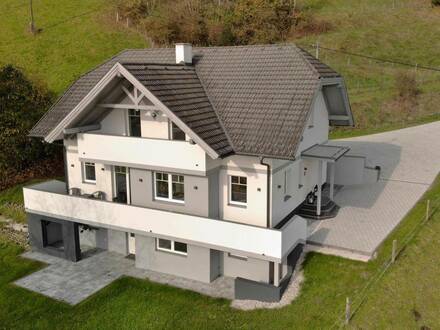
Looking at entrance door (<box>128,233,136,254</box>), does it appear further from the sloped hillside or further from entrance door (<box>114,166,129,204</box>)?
the sloped hillside

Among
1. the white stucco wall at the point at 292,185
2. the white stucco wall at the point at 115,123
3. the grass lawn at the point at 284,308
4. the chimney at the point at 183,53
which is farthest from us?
the chimney at the point at 183,53

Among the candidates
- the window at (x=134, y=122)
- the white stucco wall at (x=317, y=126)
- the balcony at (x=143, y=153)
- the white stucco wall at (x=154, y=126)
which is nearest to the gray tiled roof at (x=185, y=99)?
the balcony at (x=143, y=153)

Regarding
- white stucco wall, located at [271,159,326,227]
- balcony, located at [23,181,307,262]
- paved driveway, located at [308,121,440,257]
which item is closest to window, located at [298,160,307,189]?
white stucco wall, located at [271,159,326,227]

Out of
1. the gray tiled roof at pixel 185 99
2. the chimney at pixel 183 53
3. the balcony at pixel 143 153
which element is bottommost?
the balcony at pixel 143 153

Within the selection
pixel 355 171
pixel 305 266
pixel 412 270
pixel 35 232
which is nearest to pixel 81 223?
pixel 35 232

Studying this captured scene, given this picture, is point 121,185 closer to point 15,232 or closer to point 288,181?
point 15,232

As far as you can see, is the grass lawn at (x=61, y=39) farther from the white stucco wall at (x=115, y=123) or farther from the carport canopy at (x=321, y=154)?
the carport canopy at (x=321, y=154)

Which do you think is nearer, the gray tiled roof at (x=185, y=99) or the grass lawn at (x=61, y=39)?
the gray tiled roof at (x=185, y=99)
